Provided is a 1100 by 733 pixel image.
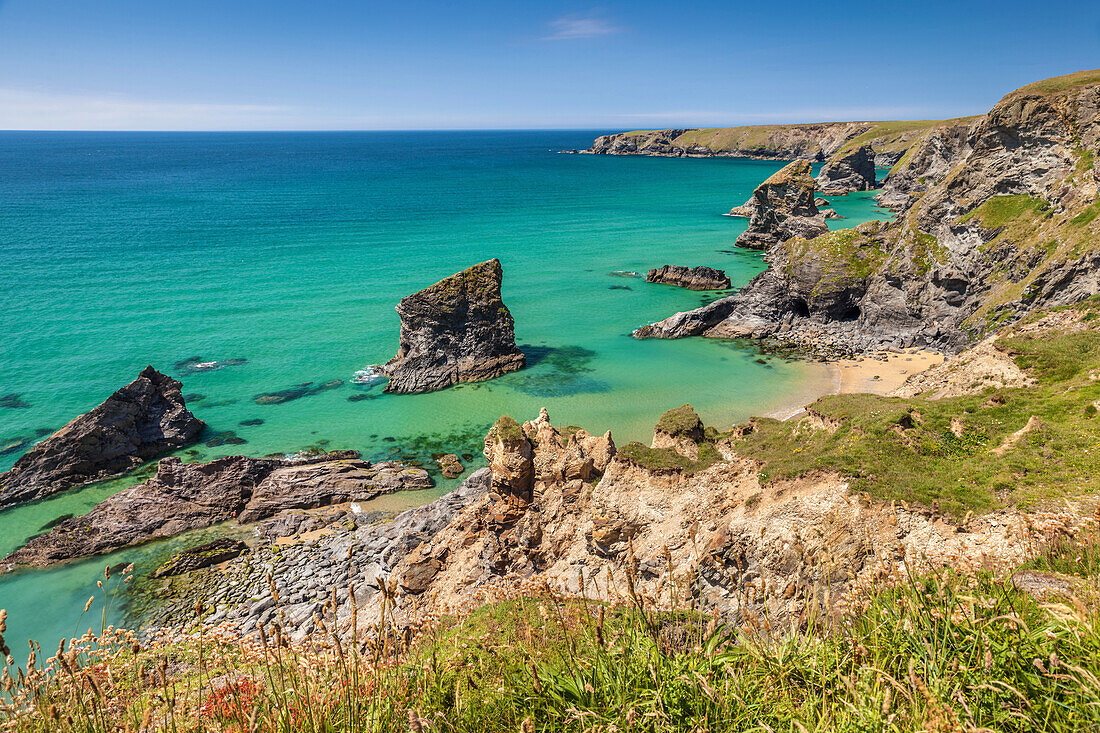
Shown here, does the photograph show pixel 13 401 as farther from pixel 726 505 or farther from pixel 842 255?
pixel 842 255

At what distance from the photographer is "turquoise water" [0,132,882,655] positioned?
3453 cm

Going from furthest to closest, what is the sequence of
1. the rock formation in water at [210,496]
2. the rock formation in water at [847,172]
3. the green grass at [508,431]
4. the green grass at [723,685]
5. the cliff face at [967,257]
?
the rock formation in water at [847,172], the cliff face at [967,257], the rock formation in water at [210,496], the green grass at [508,431], the green grass at [723,685]

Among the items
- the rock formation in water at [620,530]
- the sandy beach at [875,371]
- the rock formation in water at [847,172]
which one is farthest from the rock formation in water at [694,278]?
the rock formation in water at [847,172]

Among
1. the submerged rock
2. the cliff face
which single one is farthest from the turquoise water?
the cliff face

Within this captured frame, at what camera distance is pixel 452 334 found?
1650 inches

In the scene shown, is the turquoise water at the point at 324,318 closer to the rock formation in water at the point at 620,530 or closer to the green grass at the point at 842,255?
the rock formation in water at the point at 620,530

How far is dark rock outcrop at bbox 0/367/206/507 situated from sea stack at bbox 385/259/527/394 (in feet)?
42.3

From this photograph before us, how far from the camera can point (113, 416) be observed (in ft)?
102

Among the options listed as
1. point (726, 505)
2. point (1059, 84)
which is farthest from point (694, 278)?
point (726, 505)

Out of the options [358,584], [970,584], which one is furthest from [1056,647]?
[358,584]

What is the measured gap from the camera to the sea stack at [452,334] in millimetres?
41094

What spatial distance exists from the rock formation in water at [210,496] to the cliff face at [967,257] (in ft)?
93.9

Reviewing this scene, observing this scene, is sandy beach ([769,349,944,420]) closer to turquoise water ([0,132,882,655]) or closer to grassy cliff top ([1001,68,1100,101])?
turquoise water ([0,132,882,655])

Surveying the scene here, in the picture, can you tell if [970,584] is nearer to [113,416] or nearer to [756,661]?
[756,661]
